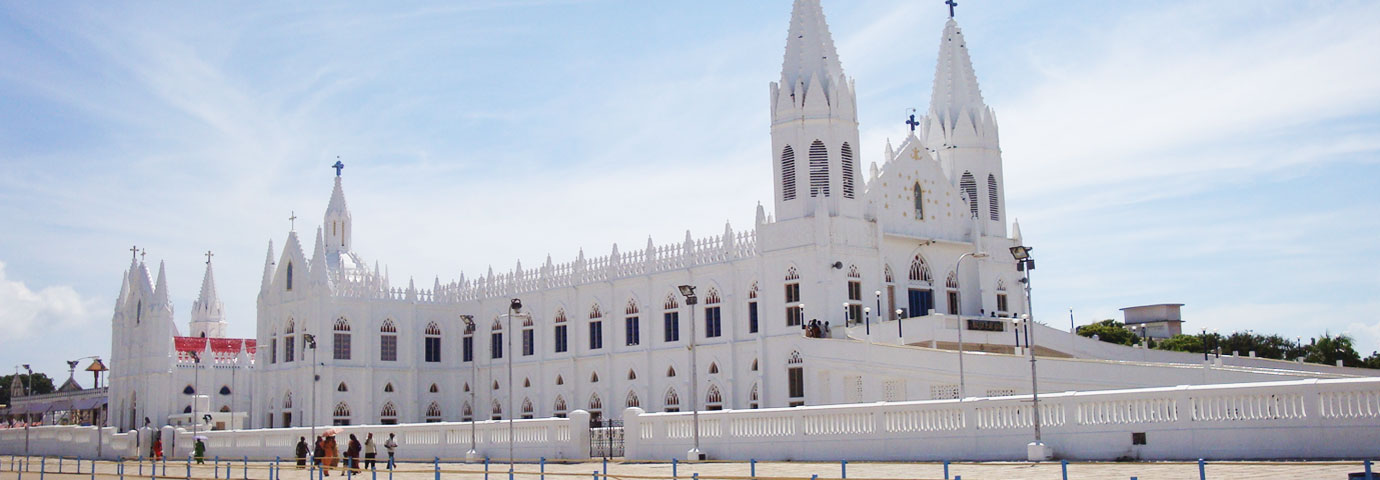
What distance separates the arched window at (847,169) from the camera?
5244cm

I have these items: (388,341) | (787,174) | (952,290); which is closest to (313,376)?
(388,341)

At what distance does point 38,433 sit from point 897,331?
4351 centimetres

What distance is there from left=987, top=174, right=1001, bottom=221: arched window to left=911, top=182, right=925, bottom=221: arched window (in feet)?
14.1

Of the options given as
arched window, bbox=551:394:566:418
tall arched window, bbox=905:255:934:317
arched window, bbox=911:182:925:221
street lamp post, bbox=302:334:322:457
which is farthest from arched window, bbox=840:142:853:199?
street lamp post, bbox=302:334:322:457

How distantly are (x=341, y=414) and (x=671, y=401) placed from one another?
18.6 meters

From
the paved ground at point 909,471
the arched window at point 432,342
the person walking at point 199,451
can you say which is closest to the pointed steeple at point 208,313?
the arched window at point 432,342

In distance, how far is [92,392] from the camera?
322 feet

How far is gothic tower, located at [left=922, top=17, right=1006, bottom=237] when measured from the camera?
58.9 meters

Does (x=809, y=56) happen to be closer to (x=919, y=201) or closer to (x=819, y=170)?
(x=819, y=170)

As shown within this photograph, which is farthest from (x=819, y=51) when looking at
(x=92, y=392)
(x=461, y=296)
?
(x=92, y=392)

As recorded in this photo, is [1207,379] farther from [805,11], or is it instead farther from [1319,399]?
[805,11]

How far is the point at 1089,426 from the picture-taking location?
25.7 metres

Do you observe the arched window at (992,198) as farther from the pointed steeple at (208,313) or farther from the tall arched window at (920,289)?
the pointed steeple at (208,313)

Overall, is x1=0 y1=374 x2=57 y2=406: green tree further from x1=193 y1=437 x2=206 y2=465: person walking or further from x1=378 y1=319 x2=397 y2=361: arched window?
x1=193 y1=437 x2=206 y2=465: person walking
